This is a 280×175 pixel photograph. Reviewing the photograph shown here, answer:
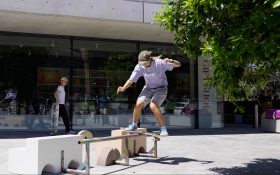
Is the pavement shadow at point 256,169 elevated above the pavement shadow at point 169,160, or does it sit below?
below

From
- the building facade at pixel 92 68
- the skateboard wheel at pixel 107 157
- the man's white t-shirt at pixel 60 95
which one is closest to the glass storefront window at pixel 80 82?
the building facade at pixel 92 68

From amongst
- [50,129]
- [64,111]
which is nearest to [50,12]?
[64,111]

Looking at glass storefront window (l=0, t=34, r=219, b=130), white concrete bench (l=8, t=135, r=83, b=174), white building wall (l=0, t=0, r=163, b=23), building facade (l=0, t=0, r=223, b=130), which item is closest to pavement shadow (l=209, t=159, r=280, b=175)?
white concrete bench (l=8, t=135, r=83, b=174)

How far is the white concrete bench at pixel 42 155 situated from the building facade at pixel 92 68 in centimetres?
674

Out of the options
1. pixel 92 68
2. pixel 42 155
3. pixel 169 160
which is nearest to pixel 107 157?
pixel 169 160

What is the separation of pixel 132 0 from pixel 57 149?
7.80m

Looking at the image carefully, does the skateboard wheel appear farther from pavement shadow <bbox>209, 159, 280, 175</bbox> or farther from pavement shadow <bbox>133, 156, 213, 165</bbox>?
pavement shadow <bbox>209, 159, 280, 175</bbox>

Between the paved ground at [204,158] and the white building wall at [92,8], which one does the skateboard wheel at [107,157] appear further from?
the white building wall at [92,8]

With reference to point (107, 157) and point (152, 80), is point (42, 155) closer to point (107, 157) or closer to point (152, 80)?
point (107, 157)

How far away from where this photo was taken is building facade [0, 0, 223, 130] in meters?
14.4

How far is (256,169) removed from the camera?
8.20m

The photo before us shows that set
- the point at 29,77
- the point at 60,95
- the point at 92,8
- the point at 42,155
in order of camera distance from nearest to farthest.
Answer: the point at 42,155
the point at 92,8
the point at 60,95
the point at 29,77

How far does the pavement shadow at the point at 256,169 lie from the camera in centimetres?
779

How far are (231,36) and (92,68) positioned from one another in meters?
11.6
